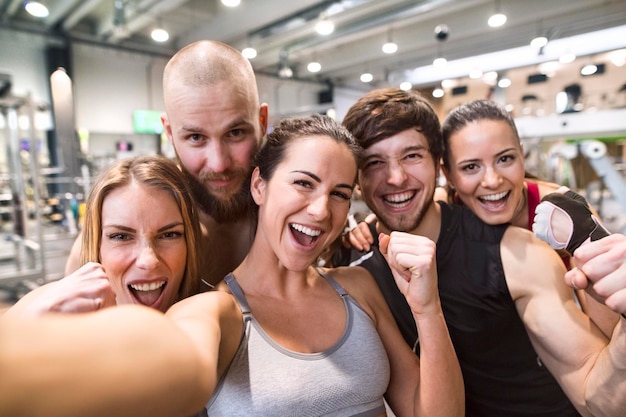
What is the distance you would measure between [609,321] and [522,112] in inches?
489

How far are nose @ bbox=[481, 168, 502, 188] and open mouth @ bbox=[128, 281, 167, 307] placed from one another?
1344 mm

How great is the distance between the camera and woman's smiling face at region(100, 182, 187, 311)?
126 centimetres

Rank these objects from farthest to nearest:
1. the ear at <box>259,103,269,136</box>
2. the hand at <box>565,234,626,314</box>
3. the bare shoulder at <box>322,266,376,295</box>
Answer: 1. the ear at <box>259,103,269,136</box>
2. the bare shoulder at <box>322,266,376,295</box>
3. the hand at <box>565,234,626,314</box>

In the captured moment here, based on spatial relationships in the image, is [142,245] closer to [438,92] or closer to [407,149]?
[407,149]

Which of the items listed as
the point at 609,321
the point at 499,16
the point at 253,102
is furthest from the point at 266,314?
the point at 499,16

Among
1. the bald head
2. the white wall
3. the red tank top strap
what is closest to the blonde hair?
the bald head

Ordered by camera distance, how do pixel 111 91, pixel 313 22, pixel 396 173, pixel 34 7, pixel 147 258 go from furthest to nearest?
pixel 111 91 → pixel 313 22 → pixel 34 7 → pixel 396 173 → pixel 147 258

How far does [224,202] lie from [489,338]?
1270mm

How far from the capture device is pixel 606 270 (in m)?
0.94

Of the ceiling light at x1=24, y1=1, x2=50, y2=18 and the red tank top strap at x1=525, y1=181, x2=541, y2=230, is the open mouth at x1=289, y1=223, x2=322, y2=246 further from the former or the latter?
the ceiling light at x1=24, y1=1, x2=50, y2=18

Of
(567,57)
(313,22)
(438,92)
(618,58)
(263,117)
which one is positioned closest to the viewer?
(263,117)

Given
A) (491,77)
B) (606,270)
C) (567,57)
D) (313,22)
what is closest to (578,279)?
(606,270)

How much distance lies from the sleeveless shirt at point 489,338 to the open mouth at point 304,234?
1.83ft

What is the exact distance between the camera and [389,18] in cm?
775
